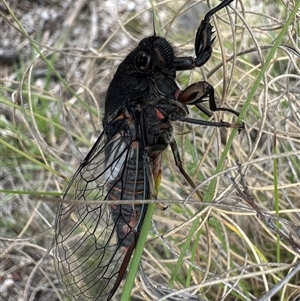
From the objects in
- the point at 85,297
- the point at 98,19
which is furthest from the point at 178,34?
the point at 85,297

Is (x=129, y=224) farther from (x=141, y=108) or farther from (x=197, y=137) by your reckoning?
(x=197, y=137)

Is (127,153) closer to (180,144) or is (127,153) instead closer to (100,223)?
(100,223)

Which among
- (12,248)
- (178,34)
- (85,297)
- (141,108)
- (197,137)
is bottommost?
(12,248)

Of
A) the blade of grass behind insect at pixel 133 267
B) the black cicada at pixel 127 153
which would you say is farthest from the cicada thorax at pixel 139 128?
the blade of grass behind insect at pixel 133 267

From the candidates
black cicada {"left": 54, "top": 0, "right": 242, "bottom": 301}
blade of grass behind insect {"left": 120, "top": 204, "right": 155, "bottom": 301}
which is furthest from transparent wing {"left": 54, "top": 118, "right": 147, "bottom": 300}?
blade of grass behind insect {"left": 120, "top": 204, "right": 155, "bottom": 301}

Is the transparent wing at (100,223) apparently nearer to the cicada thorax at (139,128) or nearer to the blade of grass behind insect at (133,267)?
the cicada thorax at (139,128)

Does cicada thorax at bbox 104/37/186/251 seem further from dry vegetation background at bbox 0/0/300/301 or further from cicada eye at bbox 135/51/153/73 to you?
dry vegetation background at bbox 0/0/300/301
